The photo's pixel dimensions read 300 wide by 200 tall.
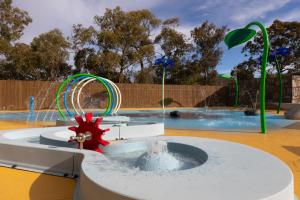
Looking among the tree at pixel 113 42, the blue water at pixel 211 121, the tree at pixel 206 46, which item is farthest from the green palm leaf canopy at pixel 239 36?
the tree at pixel 206 46

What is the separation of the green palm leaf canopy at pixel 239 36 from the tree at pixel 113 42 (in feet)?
60.6

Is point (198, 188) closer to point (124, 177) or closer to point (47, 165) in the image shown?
point (124, 177)

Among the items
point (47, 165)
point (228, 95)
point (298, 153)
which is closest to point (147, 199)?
point (47, 165)

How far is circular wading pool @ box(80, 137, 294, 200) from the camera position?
99.0 inches

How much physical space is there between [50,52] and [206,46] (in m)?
16.7

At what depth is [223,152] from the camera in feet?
13.7

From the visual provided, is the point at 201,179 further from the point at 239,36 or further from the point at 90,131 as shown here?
the point at 239,36

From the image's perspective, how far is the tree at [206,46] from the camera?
3278 centimetres

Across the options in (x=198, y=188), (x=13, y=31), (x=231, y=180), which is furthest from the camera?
(x=13, y=31)

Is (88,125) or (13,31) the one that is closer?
(88,125)

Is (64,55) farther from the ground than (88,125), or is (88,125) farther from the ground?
(64,55)

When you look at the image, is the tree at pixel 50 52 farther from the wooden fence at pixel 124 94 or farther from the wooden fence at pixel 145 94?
the wooden fence at pixel 145 94

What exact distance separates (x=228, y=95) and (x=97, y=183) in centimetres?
2649

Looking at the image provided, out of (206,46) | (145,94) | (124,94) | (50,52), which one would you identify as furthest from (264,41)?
(206,46)
